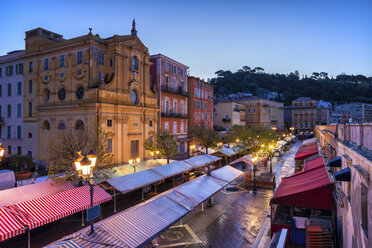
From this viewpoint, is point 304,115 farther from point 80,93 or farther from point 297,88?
point 80,93

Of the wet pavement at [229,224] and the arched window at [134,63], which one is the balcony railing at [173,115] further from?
the wet pavement at [229,224]

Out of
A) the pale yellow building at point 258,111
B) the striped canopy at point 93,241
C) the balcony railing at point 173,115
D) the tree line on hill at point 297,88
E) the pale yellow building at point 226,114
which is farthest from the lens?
the tree line on hill at point 297,88

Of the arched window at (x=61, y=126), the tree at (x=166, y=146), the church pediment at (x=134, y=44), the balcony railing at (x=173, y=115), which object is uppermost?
the church pediment at (x=134, y=44)

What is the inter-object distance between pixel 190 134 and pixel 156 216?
34.4 m

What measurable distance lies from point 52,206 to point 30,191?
3090mm

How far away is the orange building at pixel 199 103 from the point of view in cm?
4622

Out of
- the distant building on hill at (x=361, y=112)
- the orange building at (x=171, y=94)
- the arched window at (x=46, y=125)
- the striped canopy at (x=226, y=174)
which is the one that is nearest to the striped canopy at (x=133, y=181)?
the striped canopy at (x=226, y=174)

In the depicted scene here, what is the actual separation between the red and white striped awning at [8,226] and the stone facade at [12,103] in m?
25.8

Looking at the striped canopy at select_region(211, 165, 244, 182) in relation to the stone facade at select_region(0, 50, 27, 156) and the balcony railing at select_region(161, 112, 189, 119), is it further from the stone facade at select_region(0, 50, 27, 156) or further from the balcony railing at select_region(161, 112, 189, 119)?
the stone facade at select_region(0, 50, 27, 156)

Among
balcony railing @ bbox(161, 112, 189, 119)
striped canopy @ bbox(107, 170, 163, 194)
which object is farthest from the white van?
balcony railing @ bbox(161, 112, 189, 119)

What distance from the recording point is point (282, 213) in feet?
44.9

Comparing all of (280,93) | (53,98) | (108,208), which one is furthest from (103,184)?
(280,93)

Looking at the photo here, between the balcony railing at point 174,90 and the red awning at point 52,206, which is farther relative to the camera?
the balcony railing at point 174,90

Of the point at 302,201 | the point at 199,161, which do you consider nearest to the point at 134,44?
the point at 199,161
